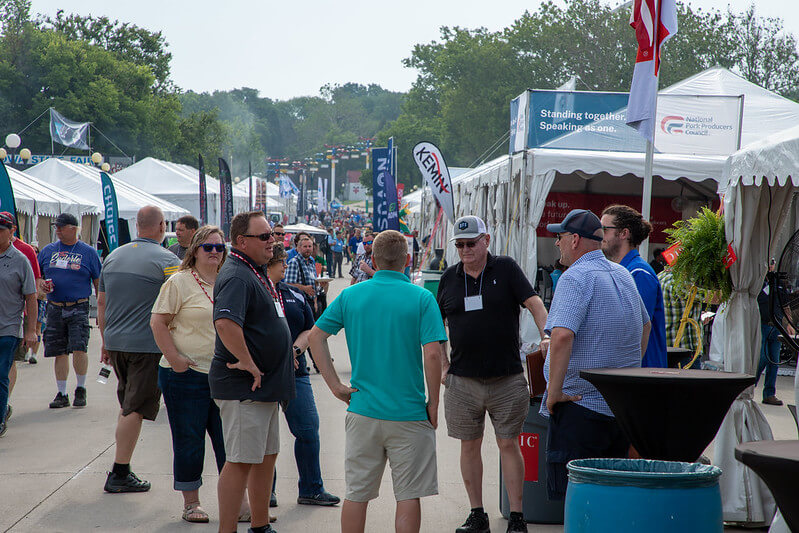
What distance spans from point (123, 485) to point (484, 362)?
109 inches

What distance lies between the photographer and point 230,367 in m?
4.49

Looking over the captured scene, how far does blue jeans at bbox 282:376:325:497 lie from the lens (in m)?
5.78

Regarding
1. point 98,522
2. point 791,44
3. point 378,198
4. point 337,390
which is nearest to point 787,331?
point 337,390

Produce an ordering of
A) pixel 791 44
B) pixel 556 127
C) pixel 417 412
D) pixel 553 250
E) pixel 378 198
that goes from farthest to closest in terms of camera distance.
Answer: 1. pixel 791 44
2. pixel 378 198
3. pixel 553 250
4. pixel 556 127
5. pixel 417 412

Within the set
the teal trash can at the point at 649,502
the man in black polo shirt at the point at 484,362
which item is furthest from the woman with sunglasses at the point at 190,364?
the teal trash can at the point at 649,502

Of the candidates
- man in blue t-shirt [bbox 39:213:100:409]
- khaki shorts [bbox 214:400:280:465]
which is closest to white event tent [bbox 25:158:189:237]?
man in blue t-shirt [bbox 39:213:100:409]

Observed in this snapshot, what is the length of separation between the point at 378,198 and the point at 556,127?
8.13 m

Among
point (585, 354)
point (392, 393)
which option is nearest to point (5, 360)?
point (392, 393)

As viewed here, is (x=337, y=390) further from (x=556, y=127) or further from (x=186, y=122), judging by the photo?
(x=186, y=122)

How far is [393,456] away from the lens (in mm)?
4328

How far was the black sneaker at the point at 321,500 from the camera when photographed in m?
5.82

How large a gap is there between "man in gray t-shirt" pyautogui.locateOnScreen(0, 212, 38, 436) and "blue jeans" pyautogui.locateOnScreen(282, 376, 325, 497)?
2945mm

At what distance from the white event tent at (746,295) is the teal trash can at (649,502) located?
2.37 metres

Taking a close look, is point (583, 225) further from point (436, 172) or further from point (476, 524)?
point (436, 172)
